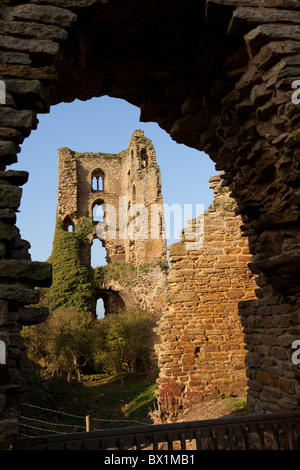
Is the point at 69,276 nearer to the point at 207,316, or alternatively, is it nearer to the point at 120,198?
the point at 120,198

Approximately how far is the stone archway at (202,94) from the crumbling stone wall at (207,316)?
425 centimetres

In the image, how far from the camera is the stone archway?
364 centimetres

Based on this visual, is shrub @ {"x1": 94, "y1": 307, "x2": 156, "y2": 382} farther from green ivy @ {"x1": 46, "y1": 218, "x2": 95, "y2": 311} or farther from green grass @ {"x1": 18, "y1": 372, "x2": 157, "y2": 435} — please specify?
green ivy @ {"x1": 46, "y1": 218, "x2": 95, "y2": 311}

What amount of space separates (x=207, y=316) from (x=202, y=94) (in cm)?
610

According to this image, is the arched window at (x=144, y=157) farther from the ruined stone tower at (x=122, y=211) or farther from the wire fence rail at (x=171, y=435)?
the wire fence rail at (x=171, y=435)

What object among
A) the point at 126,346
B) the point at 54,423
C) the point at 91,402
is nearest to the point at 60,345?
the point at 126,346

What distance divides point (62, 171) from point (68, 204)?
2.98m

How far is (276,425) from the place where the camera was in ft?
12.1

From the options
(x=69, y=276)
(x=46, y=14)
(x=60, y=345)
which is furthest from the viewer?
(x=69, y=276)

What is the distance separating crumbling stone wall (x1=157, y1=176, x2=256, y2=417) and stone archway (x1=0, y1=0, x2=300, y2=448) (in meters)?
4.25

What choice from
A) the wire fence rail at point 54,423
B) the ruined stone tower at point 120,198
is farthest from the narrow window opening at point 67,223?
the wire fence rail at point 54,423

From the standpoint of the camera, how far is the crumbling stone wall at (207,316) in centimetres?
945

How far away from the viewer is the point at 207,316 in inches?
388
